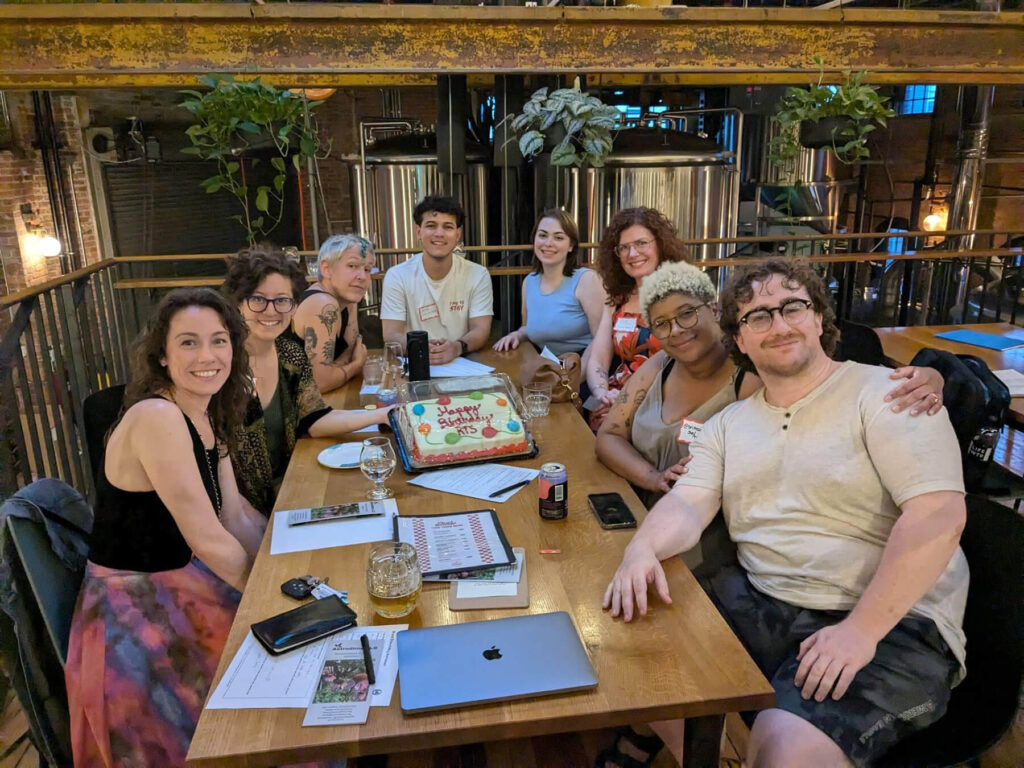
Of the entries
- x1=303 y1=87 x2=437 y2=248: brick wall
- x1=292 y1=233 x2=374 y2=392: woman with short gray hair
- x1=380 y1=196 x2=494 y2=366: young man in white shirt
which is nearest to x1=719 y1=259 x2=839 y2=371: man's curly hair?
x1=292 y1=233 x2=374 y2=392: woman with short gray hair

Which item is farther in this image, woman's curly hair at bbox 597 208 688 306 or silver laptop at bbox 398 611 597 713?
woman's curly hair at bbox 597 208 688 306

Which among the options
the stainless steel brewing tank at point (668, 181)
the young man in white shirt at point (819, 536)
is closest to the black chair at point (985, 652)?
the young man in white shirt at point (819, 536)

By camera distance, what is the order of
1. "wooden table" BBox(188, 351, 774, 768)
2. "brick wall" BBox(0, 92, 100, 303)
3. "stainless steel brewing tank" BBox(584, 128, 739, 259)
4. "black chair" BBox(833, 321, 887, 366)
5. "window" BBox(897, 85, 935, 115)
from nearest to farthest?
"wooden table" BBox(188, 351, 774, 768), "black chair" BBox(833, 321, 887, 366), "stainless steel brewing tank" BBox(584, 128, 739, 259), "brick wall" BBox(0, 92, 100, 303), "window" BBox(897, 85, 935, 115)

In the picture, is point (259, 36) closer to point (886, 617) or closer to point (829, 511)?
point (829, 511)

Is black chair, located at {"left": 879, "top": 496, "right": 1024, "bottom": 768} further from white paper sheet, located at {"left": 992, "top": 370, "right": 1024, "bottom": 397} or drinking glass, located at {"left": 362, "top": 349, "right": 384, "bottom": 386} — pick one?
drinking glass, located at {"left": 362, "top": 349, "right": 384, "bottom": 386}

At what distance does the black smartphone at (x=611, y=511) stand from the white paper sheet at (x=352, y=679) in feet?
1.88

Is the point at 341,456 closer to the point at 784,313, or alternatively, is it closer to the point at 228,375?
the point at 228,375

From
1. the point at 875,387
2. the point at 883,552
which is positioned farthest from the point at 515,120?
the point at 883,552

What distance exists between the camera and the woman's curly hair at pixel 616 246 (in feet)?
9.87

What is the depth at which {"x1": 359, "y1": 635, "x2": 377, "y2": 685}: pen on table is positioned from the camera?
47.6 inches

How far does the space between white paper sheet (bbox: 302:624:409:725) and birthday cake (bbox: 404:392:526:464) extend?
75 centimetres

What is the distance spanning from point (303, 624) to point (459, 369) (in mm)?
1791

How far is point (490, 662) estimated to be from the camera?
1234mm

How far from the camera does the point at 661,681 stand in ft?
3.96
